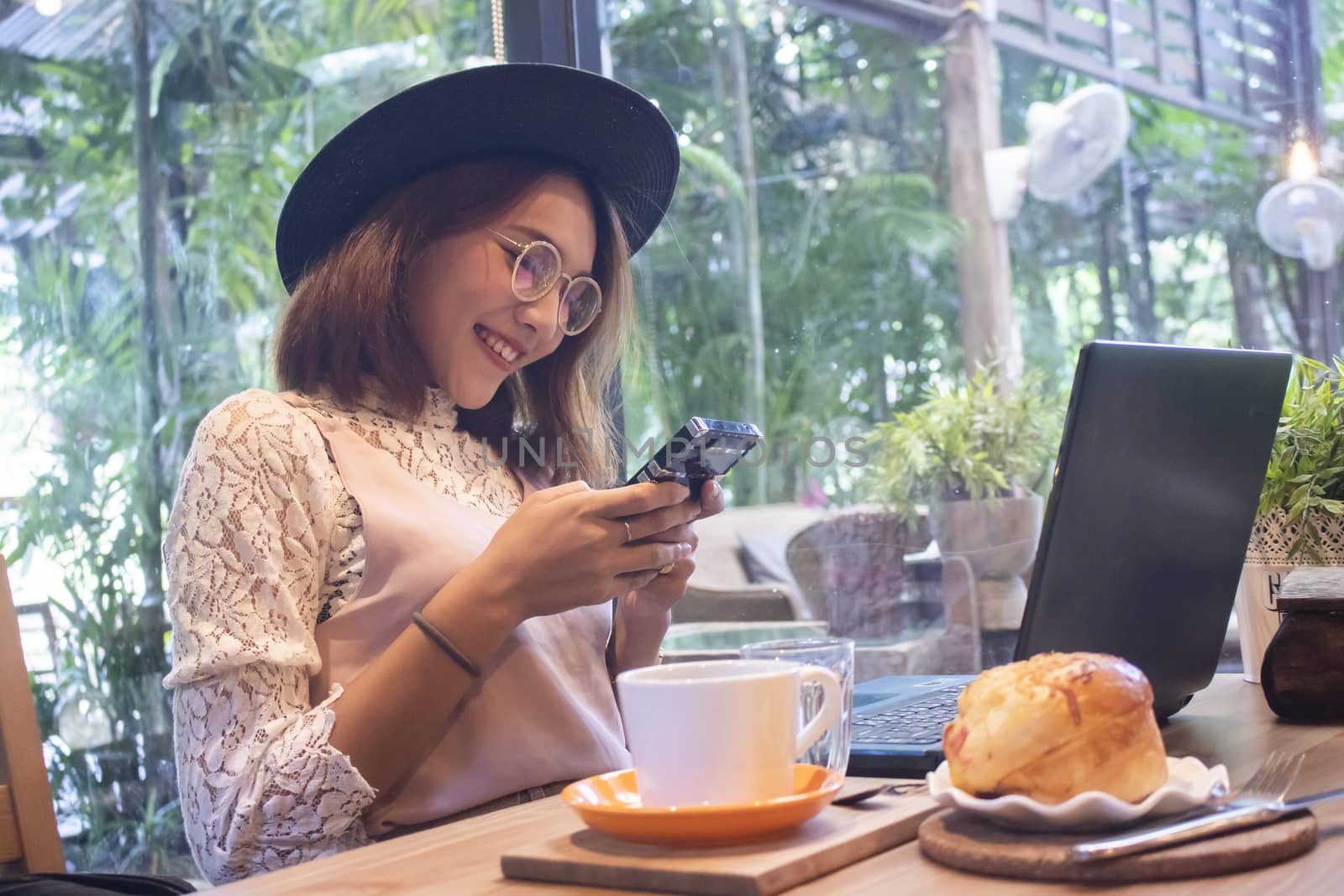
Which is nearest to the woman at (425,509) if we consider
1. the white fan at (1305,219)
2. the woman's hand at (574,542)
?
the woman's hand at (574,542)

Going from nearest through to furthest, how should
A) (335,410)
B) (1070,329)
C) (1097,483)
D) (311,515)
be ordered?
(1097,483) < (311,515) < (335,410) < (1070,329)

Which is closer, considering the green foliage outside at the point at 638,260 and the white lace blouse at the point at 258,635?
the white lace blouse at the point at 258,635

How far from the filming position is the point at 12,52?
1.88 m

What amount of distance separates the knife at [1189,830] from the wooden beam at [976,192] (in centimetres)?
132

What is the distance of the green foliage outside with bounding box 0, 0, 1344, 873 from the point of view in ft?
6.06

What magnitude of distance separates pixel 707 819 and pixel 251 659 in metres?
0.56

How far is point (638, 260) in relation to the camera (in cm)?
212

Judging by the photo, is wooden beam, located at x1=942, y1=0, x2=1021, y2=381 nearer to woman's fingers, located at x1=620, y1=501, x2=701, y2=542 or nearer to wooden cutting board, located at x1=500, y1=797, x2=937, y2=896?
woman's fingers, located at x1=620, y1=501, x2=701, y2=542

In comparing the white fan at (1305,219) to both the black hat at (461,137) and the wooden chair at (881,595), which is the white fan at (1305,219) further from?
the black hat at (461,137)

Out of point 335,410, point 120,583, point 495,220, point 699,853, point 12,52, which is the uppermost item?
point 12,52

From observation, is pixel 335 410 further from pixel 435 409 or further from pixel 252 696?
pixel 252 696

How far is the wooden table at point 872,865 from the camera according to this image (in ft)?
1.87

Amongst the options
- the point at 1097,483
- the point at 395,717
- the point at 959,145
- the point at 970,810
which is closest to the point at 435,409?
the point at 395,717

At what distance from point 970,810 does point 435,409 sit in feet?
2.83
